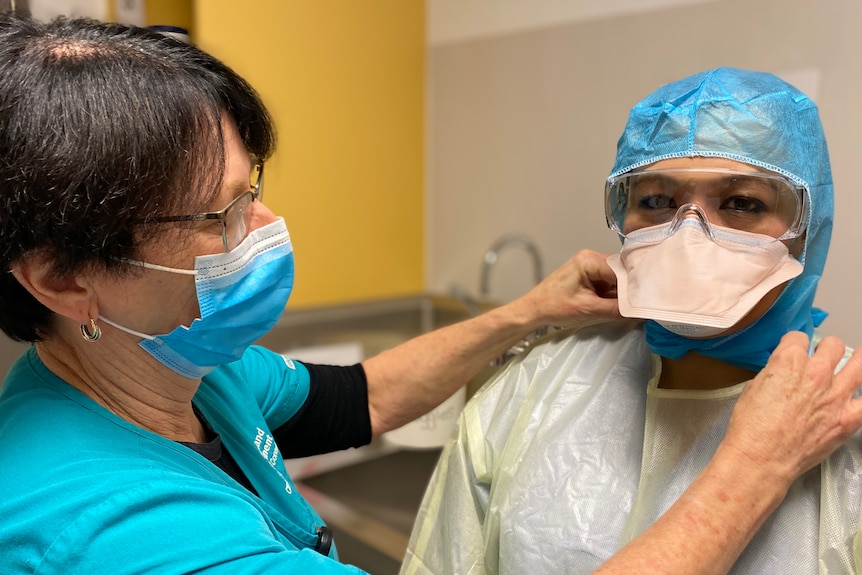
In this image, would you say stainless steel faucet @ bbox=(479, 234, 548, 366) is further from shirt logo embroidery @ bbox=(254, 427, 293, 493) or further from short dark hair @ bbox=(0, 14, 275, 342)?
short dark hair @ bbox=(0, 14, 275, 342)

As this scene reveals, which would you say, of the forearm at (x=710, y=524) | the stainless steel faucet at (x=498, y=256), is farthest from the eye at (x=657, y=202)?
the stainless steel faucet at (x=498, y=256)

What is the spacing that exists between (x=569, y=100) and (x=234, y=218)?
123 cm

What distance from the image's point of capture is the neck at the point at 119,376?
809 mm

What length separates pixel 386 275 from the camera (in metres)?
2.25

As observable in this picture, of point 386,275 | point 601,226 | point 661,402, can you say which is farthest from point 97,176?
point 386,275

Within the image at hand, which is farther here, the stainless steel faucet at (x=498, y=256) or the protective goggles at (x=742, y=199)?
the stainless steel faucet at (x=498, y=256)

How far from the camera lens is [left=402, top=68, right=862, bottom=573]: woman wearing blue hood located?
31.7 inches

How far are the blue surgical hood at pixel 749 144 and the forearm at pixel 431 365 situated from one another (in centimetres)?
29

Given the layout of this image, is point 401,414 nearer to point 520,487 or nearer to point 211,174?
point 520,487

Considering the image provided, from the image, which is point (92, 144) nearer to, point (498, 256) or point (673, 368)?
point (673, 368)

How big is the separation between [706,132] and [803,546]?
1.67 ft

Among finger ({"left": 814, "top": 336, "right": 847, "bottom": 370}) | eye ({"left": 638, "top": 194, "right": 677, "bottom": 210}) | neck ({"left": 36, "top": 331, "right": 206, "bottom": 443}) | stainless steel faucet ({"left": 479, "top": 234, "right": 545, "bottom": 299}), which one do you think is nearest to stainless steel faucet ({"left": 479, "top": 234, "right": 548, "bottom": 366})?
stainless steel faucet ({"left": 479, "top": 234, "right": 545, "bottom": 299})

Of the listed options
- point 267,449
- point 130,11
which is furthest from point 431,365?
point 130,11

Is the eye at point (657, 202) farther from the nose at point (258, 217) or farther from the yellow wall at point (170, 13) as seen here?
the yellow wall at point (170, 13)
